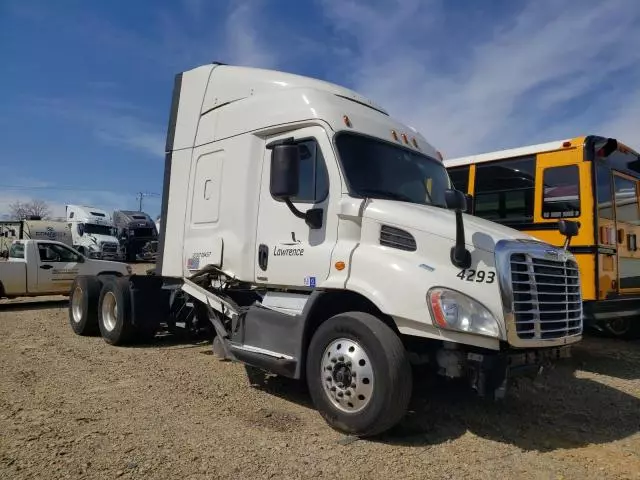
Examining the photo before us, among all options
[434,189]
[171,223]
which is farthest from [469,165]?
[171,223]

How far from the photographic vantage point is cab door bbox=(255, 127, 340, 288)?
5.04 m

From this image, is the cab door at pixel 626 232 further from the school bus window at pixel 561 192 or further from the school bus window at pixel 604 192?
the school bus window at pixel 561 192

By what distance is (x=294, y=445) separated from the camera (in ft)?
13.9

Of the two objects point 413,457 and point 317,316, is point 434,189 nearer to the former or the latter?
point 317,316

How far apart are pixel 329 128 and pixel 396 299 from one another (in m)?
1.89

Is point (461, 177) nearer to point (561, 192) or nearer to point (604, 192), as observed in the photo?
point (561, 192)

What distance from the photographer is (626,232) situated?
796cm

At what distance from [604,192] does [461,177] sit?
229cm

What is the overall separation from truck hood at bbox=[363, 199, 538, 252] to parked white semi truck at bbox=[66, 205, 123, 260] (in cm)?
2772

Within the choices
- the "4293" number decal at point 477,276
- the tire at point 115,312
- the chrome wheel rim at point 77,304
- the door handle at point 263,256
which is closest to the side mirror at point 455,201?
the "4293" number decal at point 477,276

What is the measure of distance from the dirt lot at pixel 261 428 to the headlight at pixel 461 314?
1004 millimetres

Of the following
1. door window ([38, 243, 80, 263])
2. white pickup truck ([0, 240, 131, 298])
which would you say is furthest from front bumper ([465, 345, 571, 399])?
door window ([38, 243, 80, 263])

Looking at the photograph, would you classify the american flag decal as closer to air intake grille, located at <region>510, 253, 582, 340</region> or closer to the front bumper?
the front bumper

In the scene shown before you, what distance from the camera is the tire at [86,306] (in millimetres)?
8703
